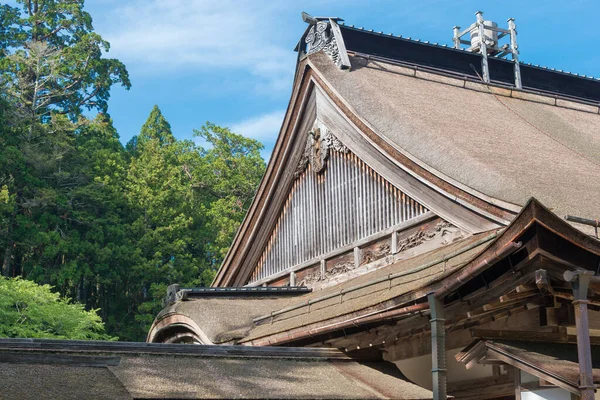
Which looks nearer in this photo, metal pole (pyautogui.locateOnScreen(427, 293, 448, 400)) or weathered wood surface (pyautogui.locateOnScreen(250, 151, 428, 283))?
metal pole (pyautogui.locateOnScreen(427, 293, 448, 400))

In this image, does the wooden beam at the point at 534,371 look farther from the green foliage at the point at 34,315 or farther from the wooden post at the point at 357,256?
the green foliage at the point at 34,315

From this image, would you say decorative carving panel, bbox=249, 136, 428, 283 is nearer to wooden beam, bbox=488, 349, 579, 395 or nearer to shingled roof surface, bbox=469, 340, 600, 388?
shingled roof surface, bbox=469, 340, 600, 388

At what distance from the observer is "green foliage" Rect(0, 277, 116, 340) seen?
2064 centimetres

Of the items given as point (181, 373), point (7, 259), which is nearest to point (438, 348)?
point (181, 373)

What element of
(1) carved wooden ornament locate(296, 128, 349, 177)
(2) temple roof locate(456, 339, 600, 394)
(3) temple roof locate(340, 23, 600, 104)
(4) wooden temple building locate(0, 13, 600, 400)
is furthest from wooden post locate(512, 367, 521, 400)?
(3) temple roof locate(340, 23, 600, 104)

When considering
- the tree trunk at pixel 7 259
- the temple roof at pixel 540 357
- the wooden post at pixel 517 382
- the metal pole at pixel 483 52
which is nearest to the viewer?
the temple roof at pixel 540 357

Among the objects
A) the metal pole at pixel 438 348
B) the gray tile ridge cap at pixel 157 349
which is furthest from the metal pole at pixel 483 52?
the metal pole at pixel 438 348

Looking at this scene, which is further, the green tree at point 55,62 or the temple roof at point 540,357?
the green tree at point 55,62

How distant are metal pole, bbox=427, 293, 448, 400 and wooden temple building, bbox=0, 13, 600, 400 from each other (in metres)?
0.02

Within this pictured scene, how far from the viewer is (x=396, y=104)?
13789mm

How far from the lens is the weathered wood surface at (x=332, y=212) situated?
12.3m

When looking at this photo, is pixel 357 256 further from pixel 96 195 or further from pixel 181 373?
pixel 96 195

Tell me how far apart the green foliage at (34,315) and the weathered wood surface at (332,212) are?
8.23m

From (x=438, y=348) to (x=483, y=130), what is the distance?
761 centimetres
